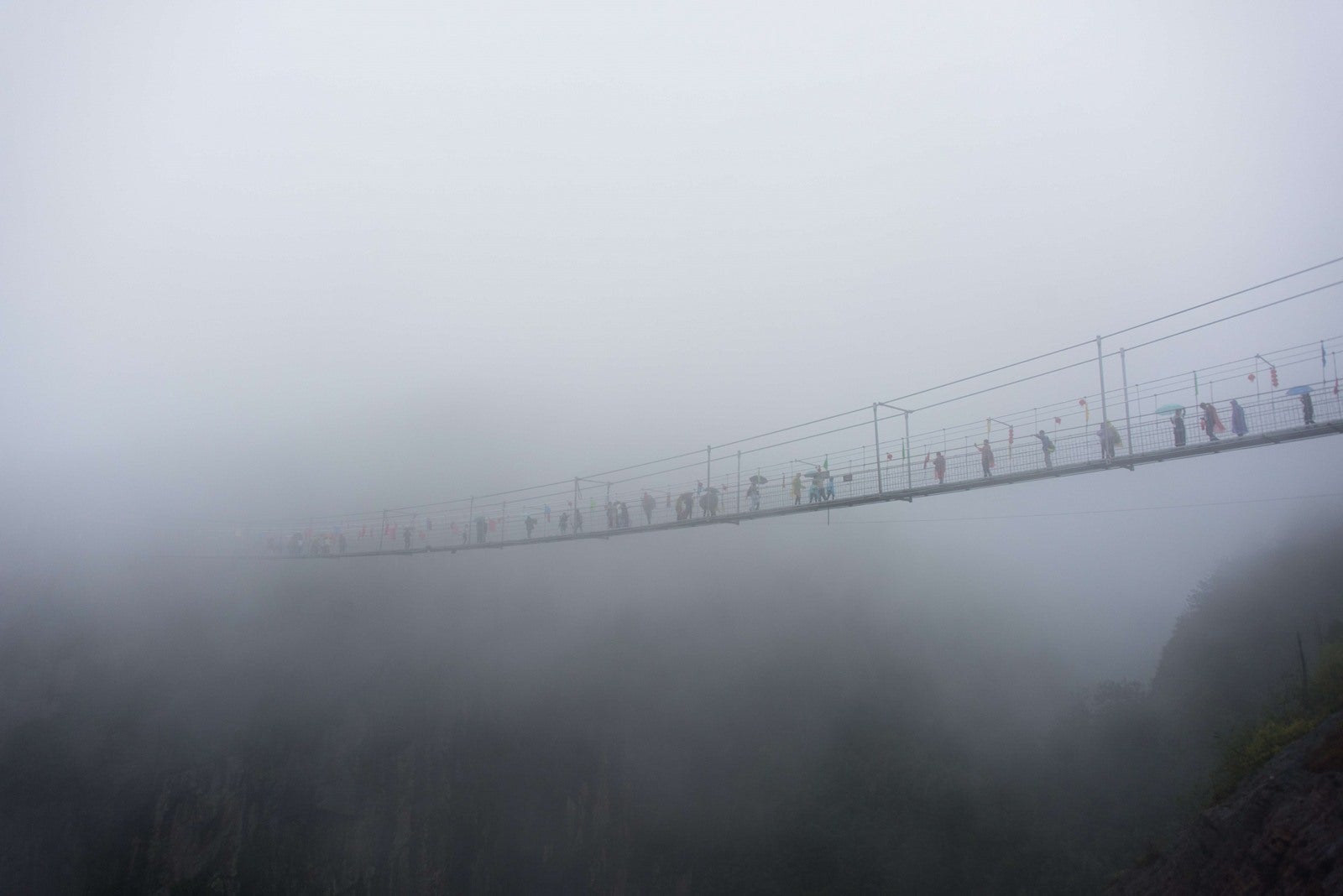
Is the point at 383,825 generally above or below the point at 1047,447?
below

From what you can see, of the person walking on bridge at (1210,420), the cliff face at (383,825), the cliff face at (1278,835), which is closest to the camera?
the cliff face at (1278,835)

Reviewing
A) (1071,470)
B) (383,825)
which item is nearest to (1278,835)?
(1071,470)

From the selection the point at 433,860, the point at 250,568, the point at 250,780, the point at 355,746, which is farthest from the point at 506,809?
the point at 250,568

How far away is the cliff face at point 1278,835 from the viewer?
1109 centimetres

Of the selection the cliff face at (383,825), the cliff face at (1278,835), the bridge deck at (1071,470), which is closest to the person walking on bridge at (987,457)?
the bridge deck at (1071,470)

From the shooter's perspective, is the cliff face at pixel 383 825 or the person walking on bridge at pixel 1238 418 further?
the cliff face at pixel 383 825

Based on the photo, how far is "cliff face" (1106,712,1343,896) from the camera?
11094 millimetres

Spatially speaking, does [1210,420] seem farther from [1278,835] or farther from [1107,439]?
[1278,835]

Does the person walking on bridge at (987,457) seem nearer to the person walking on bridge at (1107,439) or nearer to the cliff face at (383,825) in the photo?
the person walking on bridge at (1107,439)

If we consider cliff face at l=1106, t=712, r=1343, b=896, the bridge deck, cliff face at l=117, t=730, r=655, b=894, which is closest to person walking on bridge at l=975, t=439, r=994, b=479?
the bridge deck

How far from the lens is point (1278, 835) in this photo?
12.1m

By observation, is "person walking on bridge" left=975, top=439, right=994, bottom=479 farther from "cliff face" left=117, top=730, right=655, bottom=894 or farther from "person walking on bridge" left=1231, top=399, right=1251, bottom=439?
"cliff face" left=117, top=730, right=655, bottom=894

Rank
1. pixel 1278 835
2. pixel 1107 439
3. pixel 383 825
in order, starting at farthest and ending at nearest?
pixel 383 825 → pixel 1107 439 → pixel 1278 835

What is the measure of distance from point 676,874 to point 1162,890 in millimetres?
26006
